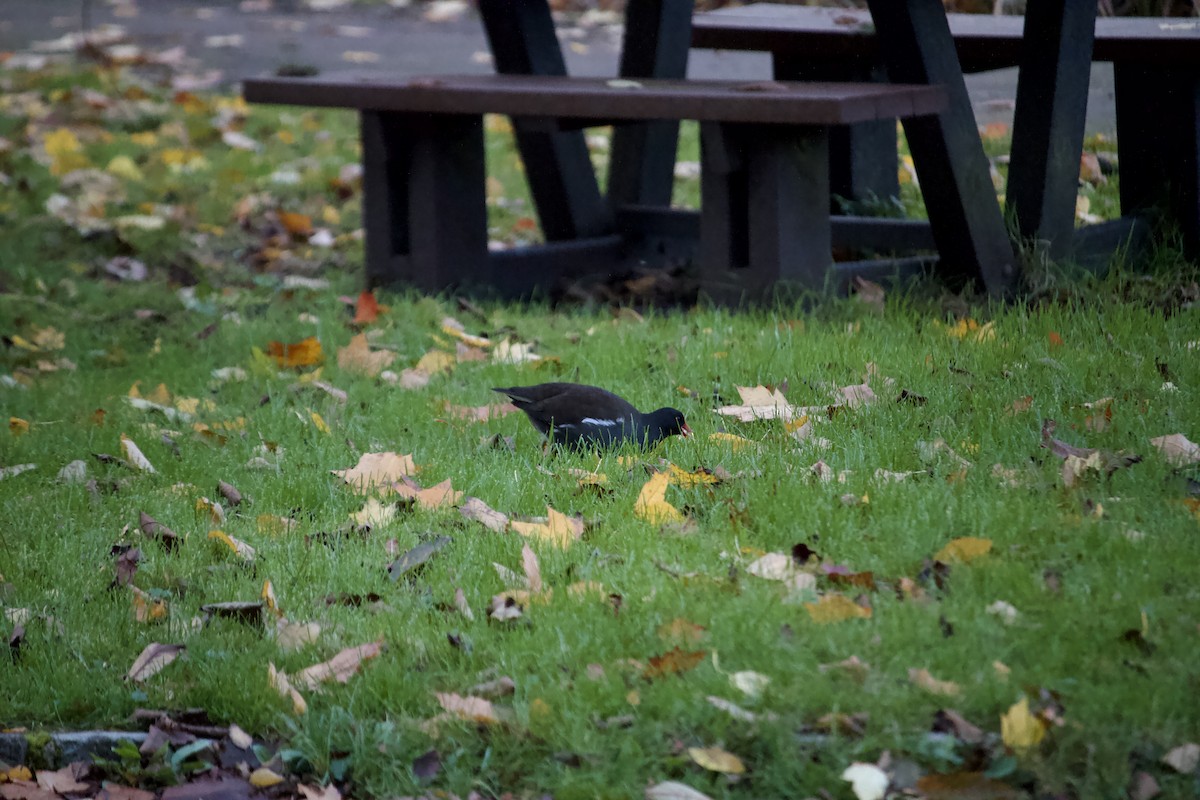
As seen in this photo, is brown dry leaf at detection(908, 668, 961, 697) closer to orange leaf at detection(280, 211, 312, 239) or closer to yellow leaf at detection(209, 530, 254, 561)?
yellow leaf at detection(209, 530, 254, 561)

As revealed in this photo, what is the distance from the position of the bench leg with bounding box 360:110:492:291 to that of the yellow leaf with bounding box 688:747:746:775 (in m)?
3.85

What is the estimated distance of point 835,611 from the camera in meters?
2.85

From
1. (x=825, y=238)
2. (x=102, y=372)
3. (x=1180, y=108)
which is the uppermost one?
(x=1180, y=108)

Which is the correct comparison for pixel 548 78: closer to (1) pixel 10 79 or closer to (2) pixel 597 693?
(2) pixel 597 693

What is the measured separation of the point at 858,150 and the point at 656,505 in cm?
367

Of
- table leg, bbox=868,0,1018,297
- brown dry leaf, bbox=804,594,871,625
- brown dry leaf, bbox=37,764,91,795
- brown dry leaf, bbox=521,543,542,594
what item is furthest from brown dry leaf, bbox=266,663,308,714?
table leg, bbox=868,0,1018,297

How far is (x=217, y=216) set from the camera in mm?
7789

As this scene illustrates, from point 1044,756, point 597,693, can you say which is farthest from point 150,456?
point 1044,756

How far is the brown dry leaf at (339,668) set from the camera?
2.94 meters

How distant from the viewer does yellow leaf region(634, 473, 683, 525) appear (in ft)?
11.2

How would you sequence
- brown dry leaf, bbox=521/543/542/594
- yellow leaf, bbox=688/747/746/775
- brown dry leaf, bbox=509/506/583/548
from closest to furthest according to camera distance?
yellow leaf, bbox=688/747/746/775 → brown dry leaf, bbox=521/543/542/594 → brown dry leaf, bbox=509/506/583/548

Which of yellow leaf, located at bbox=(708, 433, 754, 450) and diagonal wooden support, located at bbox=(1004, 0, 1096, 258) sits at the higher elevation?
diagonal wooden support, located at bbox=(1004, 0, 1096, 258)

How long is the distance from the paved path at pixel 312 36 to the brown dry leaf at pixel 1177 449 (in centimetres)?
660

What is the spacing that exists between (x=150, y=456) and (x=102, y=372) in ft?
4.26
